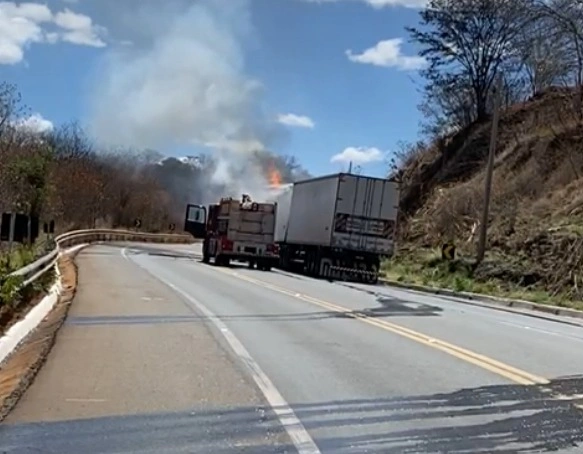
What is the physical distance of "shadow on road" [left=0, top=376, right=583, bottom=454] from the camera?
269 inches

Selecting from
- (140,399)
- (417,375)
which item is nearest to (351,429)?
(140,399)

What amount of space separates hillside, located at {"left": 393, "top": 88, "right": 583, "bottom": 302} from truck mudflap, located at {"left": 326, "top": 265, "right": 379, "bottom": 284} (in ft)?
7.37

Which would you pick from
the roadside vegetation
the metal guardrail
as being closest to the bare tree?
the roadside vegetation

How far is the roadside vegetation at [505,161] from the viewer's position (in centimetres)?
3122

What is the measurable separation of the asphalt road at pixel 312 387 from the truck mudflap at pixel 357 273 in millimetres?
17208

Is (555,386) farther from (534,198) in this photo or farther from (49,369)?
(534,198)

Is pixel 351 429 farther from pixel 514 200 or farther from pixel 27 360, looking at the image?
pixel 514 200

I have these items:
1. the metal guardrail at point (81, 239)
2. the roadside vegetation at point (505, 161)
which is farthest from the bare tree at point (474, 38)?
the metal guardrail at point (81, 239)

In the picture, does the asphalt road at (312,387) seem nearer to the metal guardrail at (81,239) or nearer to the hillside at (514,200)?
the metal guardrail at (81,239)

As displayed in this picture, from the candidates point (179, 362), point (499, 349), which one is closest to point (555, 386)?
point (499, 349)

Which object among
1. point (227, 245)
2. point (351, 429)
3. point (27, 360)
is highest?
point (227, 245)

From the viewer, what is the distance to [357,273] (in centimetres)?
3488

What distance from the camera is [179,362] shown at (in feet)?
35.2

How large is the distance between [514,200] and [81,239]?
90.5 feet
